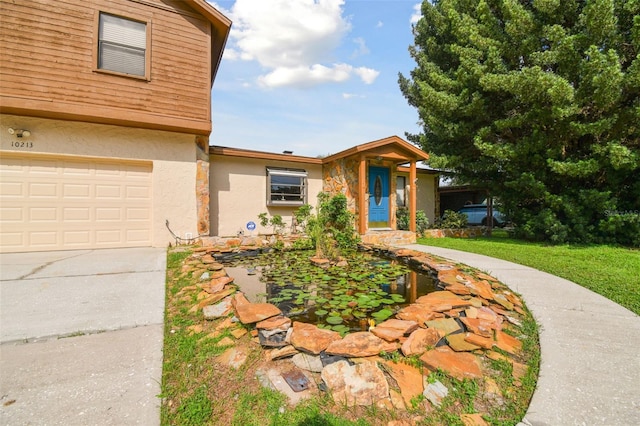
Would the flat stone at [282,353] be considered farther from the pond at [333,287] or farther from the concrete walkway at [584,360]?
the concrete walkway at [584,360]

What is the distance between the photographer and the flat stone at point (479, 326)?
7.51 feet

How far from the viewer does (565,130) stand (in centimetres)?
750

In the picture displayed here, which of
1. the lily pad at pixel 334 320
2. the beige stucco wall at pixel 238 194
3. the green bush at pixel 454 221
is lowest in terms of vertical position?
the lily pad at pixel 334 320

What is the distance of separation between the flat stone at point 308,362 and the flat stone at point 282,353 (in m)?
0.04

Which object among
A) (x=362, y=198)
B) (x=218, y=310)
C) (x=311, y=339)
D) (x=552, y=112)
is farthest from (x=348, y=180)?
(x=311, y=339)

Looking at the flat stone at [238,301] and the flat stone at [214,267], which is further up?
the flat stone at [214,267]

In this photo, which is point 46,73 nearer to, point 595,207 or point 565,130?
point 565,130

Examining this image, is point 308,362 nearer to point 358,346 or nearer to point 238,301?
point 358,346

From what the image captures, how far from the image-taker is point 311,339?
205 cm

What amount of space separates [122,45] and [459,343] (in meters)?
8.12

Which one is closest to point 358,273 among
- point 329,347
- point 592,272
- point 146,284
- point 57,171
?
point 329,347

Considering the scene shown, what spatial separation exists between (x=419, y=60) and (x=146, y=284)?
43.1ft

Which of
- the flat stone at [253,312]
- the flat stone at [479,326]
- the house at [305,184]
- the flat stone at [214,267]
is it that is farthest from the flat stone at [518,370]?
the house at [305,184]

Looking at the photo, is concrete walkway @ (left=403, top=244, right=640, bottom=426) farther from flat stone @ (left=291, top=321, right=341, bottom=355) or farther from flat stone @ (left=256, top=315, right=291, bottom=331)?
flat stone @ (left=256, top=315, right=291, bottom=331)
